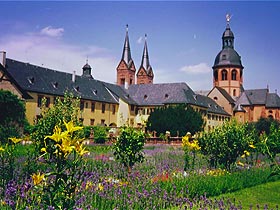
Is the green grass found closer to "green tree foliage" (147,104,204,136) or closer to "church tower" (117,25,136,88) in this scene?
"green tree foliage" (147,104,204,136)

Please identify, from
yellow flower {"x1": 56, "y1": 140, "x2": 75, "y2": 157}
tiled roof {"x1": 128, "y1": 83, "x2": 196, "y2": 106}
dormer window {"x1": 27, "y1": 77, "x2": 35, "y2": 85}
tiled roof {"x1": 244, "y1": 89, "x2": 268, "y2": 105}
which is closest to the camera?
yellow flower {"x1": 56, "y1": 140, "x2": 75, "y2": 157}

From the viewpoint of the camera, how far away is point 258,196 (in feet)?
39.1

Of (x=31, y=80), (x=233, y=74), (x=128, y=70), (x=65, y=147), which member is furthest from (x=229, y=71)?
(x=65, y=147)

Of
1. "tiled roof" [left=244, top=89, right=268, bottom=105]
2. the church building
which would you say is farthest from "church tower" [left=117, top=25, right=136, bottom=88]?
"tiled roof" [left=244, top=89, right=268, bottom=105]

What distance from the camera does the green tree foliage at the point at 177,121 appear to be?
47.9 meters

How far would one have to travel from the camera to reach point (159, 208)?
850cm

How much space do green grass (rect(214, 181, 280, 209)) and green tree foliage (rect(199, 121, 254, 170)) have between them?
234 centimetres

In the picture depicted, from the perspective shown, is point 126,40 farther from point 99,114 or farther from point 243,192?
point 243,192

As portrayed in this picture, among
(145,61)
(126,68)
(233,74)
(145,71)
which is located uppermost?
(145,61)

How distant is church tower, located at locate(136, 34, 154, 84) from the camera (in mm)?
94000

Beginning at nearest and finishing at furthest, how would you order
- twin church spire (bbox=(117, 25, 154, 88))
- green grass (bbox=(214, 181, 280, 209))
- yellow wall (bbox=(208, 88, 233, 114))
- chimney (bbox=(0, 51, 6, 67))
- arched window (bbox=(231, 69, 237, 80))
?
1. green grass (bbox=(214, 181, 280, 209))
2. chimney (bbox=(0, 51, 6, 67))
3. yellow wall (bbox=(208, 88, 233, 114))
4. twin church spire (bbox=(117, 25, 154, 88))
5. arched window (bbox=(231, 69, 237, 80))

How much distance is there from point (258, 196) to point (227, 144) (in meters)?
4.42

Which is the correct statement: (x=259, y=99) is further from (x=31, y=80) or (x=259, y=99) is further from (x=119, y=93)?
(x=31, y=80)

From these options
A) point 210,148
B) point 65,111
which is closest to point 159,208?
point 65,111
